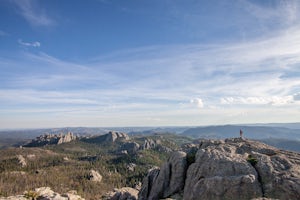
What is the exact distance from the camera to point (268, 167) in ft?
113

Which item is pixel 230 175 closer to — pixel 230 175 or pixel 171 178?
pixel 230 175

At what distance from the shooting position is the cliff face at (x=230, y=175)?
1209 inches

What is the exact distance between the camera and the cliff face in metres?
30.7

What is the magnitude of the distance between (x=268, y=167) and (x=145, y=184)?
28.3m

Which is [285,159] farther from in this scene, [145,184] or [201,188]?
[145,184]

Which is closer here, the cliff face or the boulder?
the cliff face

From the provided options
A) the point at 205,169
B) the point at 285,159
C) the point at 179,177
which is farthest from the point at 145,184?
the point at 285,159

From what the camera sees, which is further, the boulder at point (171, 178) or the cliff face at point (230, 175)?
the boulder at point (171, 178)

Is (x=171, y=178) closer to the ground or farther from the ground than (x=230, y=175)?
closer to the ground

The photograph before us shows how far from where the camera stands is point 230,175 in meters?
34.5

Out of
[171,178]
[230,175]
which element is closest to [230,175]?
[230,175]

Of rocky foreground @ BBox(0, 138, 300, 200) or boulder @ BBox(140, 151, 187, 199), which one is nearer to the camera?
rocky foreground @ BBox(0, 138, 300, 200)

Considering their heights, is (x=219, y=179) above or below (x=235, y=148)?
below

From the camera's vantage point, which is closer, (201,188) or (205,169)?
(201,188)
